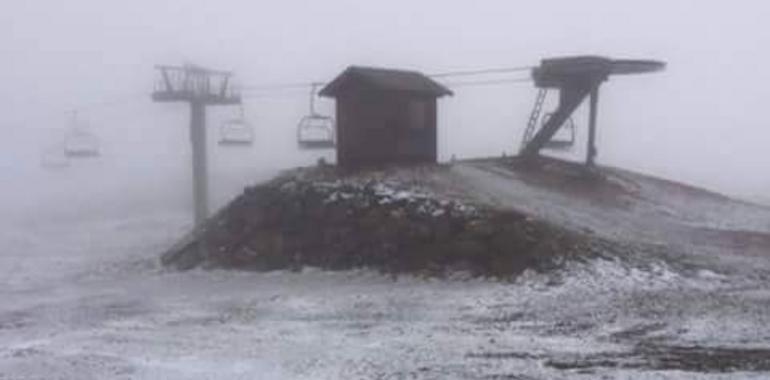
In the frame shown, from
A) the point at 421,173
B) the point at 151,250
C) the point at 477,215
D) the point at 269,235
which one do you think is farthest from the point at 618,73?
the point at 151,250

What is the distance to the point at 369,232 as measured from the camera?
28.2m

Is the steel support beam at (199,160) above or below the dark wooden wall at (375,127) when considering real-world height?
below

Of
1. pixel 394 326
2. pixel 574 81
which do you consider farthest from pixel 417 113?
pixel 394 326

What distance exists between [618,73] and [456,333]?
22.9 m

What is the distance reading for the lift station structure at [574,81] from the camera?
37656 millimetres

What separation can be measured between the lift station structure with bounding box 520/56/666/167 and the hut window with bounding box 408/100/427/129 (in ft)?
19.6

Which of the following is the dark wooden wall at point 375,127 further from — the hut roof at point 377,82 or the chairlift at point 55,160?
the chairlift at point 55,160

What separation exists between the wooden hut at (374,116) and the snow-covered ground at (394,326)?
7.60 m

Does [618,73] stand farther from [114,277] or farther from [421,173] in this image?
[114,277]

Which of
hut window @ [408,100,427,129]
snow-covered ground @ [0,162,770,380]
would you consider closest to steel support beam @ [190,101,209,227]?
hut window @ [408,100,427,129]

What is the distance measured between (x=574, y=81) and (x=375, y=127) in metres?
9.33

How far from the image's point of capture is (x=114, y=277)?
31406 mm

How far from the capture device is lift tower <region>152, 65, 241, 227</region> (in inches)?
1935

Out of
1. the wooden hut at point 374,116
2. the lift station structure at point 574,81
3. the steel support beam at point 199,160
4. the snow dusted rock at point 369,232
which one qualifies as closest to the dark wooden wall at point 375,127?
the wooden hut at point 374,116
